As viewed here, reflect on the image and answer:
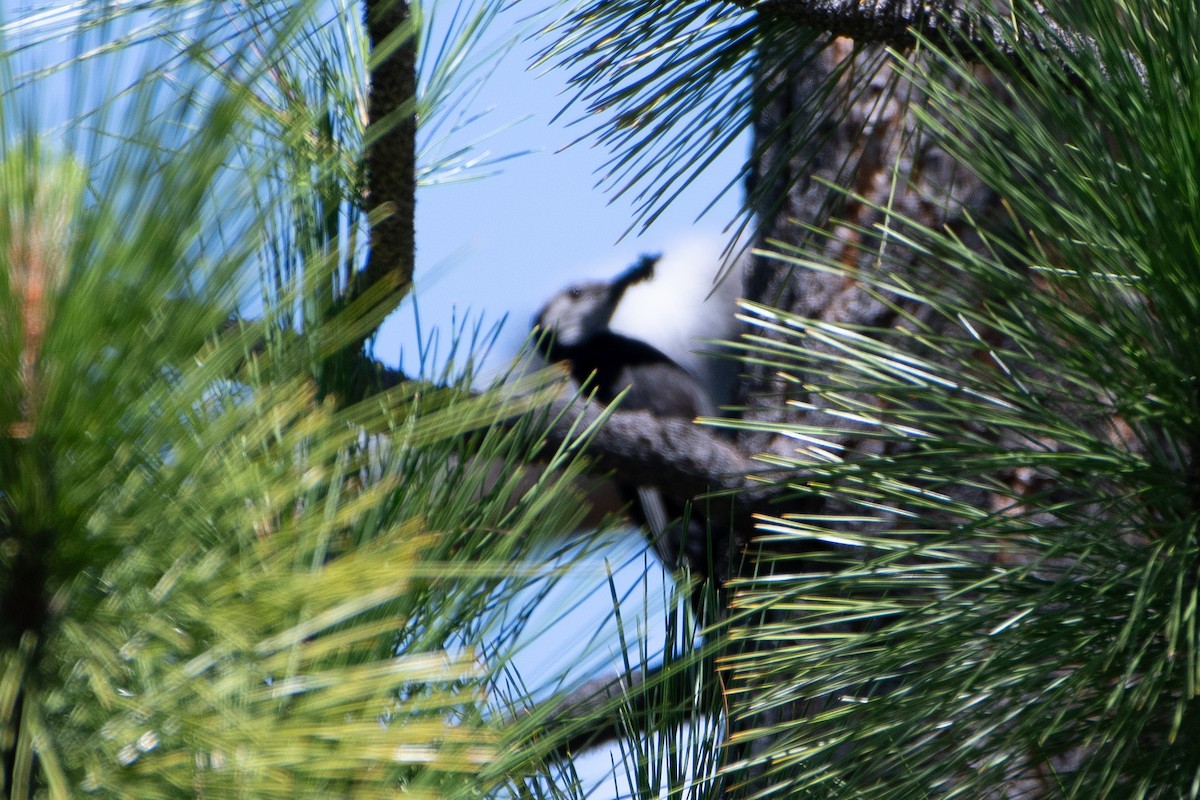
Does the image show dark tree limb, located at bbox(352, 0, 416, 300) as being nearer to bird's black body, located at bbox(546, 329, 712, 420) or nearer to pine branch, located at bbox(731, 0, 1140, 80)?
pine branch, located at bbox(731, 0, 1140, 80)

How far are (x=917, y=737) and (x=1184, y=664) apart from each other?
12 cm

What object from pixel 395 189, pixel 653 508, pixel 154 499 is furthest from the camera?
pixel 653 508

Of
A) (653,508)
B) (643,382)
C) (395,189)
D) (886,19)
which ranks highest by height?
(886,19)

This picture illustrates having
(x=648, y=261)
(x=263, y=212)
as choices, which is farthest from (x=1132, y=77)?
(x=648, y=261)

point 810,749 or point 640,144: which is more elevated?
point 640,144

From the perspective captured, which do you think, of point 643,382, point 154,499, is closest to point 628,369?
point 643,382

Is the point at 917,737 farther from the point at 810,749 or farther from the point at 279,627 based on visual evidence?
the point at 279,627

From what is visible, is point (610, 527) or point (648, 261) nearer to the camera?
point (610, 527)

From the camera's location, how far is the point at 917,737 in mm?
555

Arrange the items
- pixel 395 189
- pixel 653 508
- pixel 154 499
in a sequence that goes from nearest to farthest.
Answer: pixel 154 499, pixel 395 189, pixel 653 508

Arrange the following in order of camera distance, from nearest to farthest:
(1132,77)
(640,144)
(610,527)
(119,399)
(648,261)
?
(119,399)
(1132,77)
(610,527)
(640,144)
(648,261)

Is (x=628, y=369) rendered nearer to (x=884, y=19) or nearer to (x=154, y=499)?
(x=884, y=19)

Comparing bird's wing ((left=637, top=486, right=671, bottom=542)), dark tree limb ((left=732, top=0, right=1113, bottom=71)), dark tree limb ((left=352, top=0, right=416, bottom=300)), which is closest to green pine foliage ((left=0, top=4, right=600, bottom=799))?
dark tree limb ((left=352, top=0, right=416, bottom=300))

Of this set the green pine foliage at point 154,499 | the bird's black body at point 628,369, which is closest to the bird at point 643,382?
the bird's black body at point 628,369
